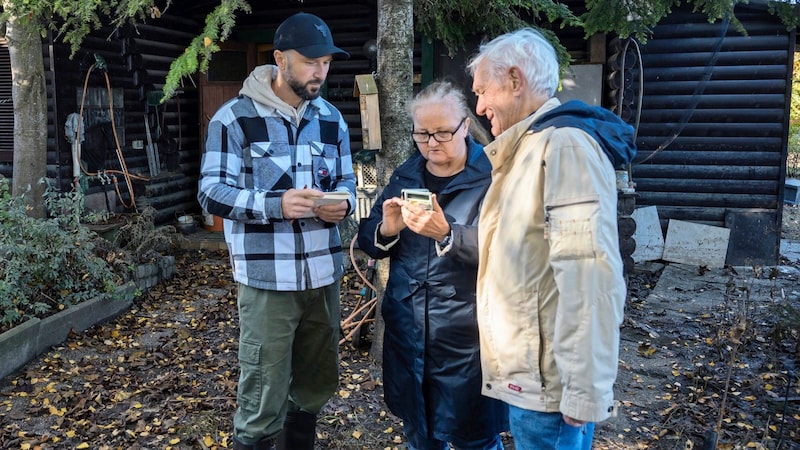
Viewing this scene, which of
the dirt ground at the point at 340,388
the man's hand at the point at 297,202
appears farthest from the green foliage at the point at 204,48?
the dirt ground at the point at 340,388

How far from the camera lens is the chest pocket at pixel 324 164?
111 inches

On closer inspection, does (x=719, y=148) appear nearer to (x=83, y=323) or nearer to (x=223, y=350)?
(x=223, y=350)

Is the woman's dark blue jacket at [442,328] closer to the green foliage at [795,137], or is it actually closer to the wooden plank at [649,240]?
the wooden plank at [649,240]

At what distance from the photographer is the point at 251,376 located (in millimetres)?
2639

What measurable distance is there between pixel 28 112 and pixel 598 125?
6254 millimetres

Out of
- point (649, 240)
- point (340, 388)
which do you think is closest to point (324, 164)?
point (340, 388)

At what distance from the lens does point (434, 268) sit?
7.98 ft

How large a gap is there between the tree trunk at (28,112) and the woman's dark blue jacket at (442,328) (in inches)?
205

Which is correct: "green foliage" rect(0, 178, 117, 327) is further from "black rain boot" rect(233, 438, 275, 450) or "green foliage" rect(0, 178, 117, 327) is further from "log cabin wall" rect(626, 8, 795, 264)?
"log cabin wall" rect(626, 8, 795, 264)

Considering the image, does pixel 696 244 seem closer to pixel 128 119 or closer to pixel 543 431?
pixel 543 431

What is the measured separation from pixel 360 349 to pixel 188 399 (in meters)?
1.24

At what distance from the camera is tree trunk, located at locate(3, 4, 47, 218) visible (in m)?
6.30

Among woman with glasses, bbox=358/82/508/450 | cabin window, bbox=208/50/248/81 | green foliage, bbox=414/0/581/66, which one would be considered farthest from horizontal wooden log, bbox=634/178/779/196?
woman with glasses, bbox=358/82/508/450

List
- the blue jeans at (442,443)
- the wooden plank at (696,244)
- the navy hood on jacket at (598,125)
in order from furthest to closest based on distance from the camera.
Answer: the wooden plank at (696,244)
the blue jeans at (442,443)
the navy hood on jacket at (598,125)
